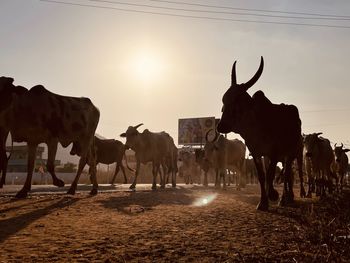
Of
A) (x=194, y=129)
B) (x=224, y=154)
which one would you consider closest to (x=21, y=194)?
(x=224, y=154)

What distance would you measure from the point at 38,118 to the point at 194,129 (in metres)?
56.8

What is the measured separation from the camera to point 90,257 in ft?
10.6

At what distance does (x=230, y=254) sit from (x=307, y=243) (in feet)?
2.70

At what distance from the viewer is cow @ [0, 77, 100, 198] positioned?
9.02 m

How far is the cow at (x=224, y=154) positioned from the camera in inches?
731

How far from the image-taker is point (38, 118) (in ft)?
30.5

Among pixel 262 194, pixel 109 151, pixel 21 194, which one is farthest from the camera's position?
pixel 109 151

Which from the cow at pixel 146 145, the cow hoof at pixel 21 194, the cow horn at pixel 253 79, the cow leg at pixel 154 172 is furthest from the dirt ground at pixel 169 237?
the cow at pixel 146 145

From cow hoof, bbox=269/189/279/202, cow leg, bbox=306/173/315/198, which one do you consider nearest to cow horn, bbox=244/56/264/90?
cow hoof, bbox=269/189/279/202

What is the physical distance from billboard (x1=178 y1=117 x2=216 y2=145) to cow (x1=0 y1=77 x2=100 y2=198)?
53.7 meters

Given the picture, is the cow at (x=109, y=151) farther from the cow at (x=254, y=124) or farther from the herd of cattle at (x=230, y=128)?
the cow at (x=254, y=124)

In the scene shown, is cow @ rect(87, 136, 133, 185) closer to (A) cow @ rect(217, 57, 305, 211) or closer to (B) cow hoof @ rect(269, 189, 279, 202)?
(A) cow @ rect(217, 57, 305, 211)

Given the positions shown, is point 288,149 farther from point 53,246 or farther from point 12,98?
point 12,98

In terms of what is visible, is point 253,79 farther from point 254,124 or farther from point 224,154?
point 224,154
